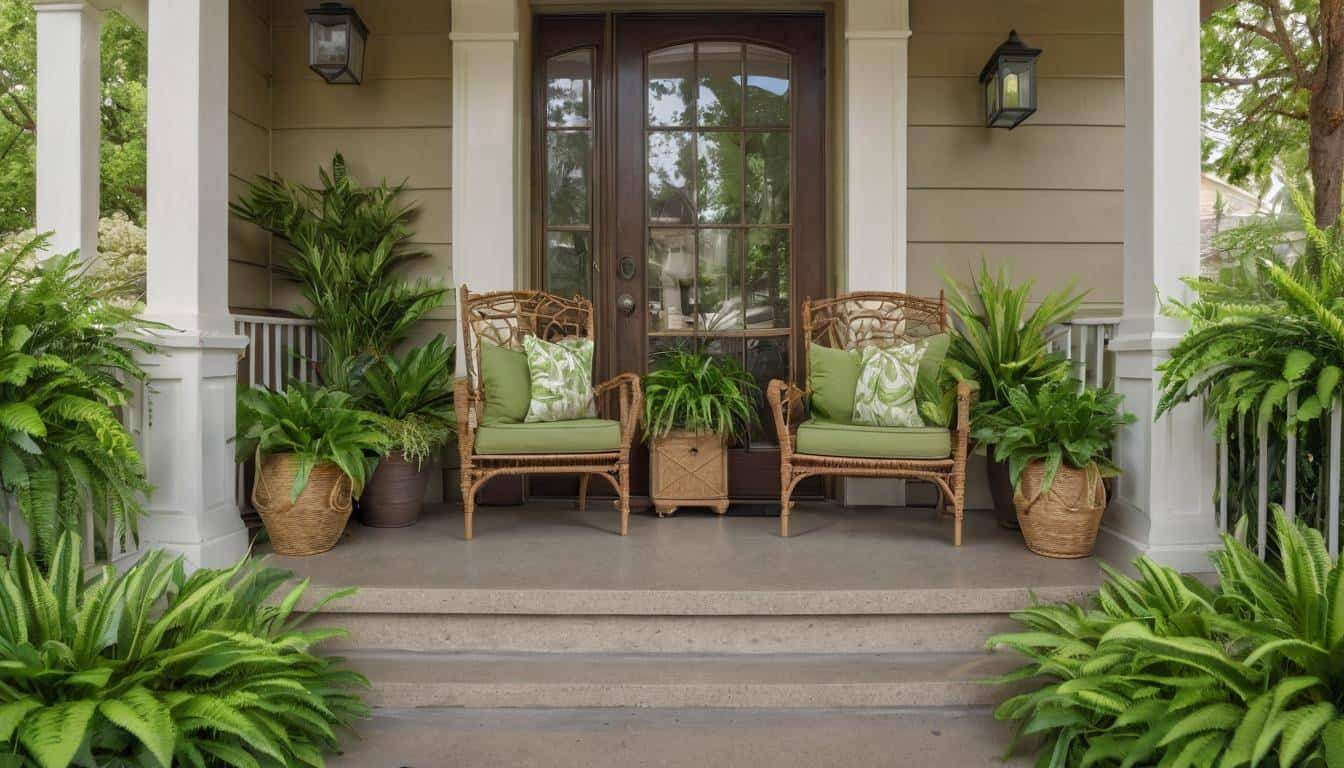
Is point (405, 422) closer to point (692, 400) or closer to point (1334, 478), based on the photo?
point (692, 400)

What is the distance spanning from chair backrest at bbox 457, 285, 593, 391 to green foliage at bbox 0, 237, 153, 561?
1.27 m

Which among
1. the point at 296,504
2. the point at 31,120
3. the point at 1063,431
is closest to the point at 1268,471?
the point at 1063,431

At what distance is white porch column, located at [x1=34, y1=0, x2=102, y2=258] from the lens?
9.49 feet

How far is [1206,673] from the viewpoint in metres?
1.62

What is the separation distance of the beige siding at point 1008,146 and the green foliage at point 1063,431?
3.91ft

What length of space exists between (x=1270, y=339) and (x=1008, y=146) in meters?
1.86

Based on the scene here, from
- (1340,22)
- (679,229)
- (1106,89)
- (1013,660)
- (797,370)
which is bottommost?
(1013,660)

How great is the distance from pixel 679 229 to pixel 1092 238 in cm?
201

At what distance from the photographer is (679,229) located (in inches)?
152

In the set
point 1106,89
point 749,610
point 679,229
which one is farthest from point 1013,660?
point 1106,89

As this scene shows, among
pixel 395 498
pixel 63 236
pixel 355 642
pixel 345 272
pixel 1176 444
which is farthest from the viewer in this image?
pixel 345 272

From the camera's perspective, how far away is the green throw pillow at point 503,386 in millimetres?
3199

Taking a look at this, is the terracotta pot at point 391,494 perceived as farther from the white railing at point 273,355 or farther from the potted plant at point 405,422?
the white railing at point 273,355

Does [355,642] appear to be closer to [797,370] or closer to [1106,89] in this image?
[797,370]
